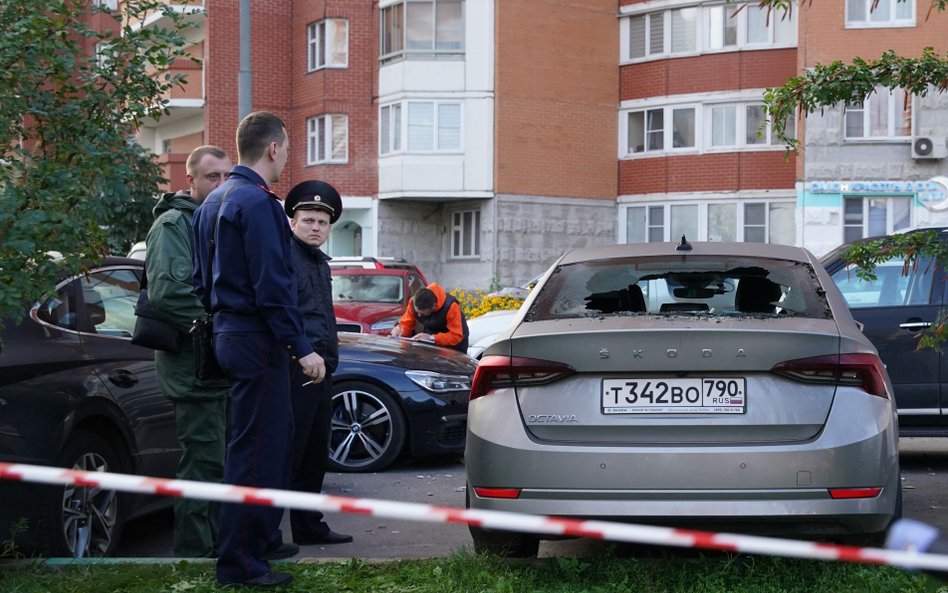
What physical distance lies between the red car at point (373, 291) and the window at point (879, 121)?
17.2 meters

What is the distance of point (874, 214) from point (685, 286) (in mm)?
28158

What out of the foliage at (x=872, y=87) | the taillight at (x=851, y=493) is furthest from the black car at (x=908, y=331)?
the taillight at (x=851, y=493)

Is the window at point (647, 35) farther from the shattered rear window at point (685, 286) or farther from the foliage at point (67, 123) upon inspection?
the foliage at point (67, 123)

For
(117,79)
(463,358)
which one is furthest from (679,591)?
(463,358)

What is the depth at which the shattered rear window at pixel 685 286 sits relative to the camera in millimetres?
5816

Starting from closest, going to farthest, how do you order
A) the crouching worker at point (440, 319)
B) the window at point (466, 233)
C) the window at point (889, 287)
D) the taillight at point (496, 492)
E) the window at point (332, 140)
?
1. the taillight at point (496, 492)
2. the window at point (889, 287)
3. the crouching worker at point (440, 319)
4. the window at point (466, 233)
5. the window at point (332, 140)

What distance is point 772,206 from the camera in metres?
35.2

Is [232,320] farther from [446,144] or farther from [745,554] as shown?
[446,144]

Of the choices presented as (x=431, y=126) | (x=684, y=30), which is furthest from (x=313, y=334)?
(x=684, y=30)

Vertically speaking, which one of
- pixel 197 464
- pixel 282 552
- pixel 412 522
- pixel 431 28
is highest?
pixel 431 28

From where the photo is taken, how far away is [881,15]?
32.3m

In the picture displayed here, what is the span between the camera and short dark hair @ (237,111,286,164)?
17.8 ft

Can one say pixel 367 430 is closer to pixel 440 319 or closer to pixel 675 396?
pixel 440 319

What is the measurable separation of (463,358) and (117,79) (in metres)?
4.88
